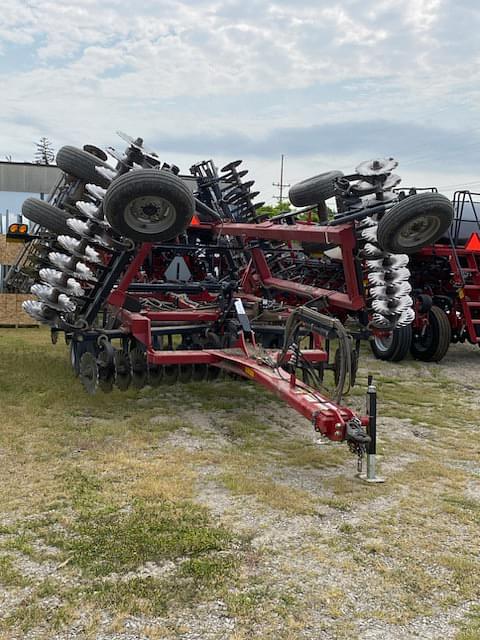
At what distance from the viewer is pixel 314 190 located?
739 cm

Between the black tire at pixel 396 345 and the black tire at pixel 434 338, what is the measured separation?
0.81 feet

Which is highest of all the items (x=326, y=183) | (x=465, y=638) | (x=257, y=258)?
(x=326, y=183)

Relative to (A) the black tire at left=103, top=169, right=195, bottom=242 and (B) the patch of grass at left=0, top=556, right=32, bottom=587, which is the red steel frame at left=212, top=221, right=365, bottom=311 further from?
(B) the patch of grass at left=0, top=556, right=32, bottom=587

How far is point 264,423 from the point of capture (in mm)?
5672

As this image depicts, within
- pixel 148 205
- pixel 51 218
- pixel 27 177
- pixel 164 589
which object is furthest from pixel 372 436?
pixel 27 177

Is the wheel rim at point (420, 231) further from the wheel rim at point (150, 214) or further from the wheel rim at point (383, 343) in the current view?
the wheel rim at point (383, 343)

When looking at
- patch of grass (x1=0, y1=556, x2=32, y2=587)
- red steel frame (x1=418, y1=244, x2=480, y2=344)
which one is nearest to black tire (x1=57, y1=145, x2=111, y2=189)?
patch of grass (x1=0, y1=556, x2=32, y2=587)

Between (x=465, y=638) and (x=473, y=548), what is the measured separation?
2.79 ft

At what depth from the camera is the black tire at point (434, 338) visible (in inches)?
360

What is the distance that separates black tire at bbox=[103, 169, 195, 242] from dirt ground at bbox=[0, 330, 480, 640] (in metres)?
1.62

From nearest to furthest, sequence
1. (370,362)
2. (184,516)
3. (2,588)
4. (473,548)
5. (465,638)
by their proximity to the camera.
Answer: (465,638)
(2,588)
(473,548)
(184,516)
(370,362)

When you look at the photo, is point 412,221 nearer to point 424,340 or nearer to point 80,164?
point 80,164

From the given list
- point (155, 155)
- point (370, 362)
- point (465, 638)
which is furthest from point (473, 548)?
point (370, 362)

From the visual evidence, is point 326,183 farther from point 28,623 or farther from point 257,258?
point 28,623
